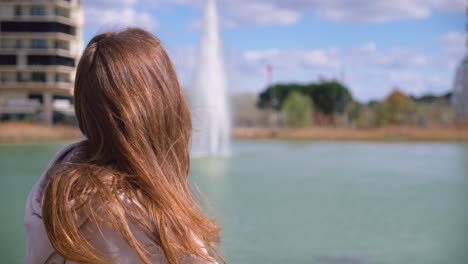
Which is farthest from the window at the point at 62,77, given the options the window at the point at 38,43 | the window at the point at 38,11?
the window at the point at 38,11

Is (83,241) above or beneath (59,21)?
beneath

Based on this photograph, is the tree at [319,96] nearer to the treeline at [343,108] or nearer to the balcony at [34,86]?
the treeline at [343,108]

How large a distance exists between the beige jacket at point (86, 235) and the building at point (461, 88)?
2736 inches

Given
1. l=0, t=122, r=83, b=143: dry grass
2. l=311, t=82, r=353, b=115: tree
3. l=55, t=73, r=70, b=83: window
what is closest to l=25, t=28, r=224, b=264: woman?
l=0, t=122, r=83, b=143: dry grass

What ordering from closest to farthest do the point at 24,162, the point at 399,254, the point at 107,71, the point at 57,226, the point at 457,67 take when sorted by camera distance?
the point at 57,226 → the point at 107,71 → the point at 399,254 → the point at 24,162 → the point at 457,67

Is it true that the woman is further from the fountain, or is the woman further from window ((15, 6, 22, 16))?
window ((15, 6, 22, 16))

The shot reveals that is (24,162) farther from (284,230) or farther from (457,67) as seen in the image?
(457,67)

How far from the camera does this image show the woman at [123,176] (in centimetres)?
100

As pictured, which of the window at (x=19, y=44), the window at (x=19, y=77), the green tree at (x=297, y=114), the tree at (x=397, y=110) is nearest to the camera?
the window at (x=19, y=44)

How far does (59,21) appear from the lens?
45.3m

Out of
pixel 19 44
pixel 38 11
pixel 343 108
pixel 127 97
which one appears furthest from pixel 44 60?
pixel 127 97

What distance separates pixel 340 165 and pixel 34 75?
36.7m

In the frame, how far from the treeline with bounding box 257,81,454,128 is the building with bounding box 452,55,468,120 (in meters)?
3.28

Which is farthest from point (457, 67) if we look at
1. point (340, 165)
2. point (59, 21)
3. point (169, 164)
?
point (169, 164)
